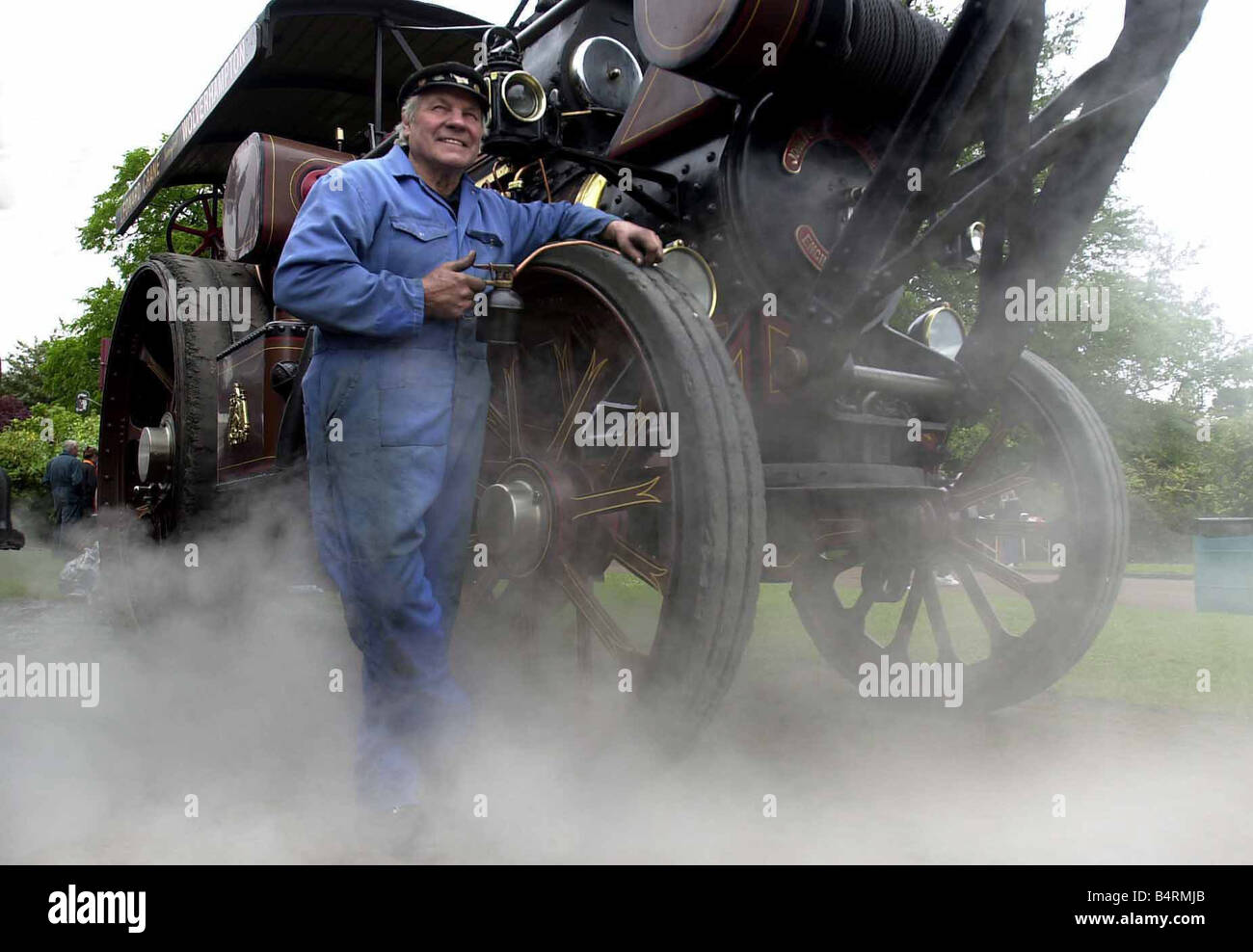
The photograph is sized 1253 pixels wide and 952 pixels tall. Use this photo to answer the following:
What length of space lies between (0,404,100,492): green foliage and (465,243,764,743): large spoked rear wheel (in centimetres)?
1401

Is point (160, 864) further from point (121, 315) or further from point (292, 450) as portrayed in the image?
point (121, 315)

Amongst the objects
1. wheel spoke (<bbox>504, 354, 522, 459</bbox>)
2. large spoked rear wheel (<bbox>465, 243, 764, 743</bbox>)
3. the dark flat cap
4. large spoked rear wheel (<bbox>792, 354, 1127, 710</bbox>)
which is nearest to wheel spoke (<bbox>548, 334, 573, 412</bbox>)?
large spoked rear wheel (<bbox>465, 243, 764, 743</bbox>)

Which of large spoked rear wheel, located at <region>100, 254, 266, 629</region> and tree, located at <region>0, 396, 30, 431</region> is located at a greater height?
tree, located at <region>0, 396, 30, 431</region>

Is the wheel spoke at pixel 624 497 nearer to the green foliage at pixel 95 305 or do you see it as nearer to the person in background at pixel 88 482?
the person in background at pixel 88 482

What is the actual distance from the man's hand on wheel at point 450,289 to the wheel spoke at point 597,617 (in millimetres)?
619

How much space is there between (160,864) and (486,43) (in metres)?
2.09

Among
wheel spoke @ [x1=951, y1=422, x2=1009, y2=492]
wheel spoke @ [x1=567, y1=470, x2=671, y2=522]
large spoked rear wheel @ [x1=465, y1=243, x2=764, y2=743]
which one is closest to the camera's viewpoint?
large spoked rear wheel @ [x1=465, y1=243, x2=764, y2=743]

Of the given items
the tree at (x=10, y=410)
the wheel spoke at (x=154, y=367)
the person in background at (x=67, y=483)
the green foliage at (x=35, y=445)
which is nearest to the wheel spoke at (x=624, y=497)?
the wheel spoke at (x=154, y=367)

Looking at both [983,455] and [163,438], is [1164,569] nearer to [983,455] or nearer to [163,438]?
[983,455]

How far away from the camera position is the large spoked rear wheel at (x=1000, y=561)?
270 cm

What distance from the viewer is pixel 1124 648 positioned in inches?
154

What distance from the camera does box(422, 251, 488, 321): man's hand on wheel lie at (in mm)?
1999

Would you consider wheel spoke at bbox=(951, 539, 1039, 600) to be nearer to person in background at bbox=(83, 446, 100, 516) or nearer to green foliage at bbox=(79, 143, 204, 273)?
person in background at bbox=(83, 446, 100, 516)

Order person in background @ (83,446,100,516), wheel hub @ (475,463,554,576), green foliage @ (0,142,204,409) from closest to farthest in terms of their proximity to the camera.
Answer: wheel hub @ (475,463,554,576) < person in background @ (83,446,100,516) < green foliage @ (0,142,204,409)
